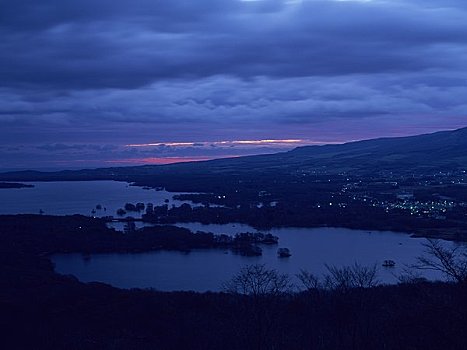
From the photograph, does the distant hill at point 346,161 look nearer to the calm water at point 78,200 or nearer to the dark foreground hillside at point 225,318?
the calm water at point 78,200

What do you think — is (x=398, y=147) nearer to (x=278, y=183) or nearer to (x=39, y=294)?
(x=278, y=183)

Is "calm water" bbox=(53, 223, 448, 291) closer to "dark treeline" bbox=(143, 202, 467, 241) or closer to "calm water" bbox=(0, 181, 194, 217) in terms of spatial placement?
"dark treeline" bbox=(143, 202, 467, 241)

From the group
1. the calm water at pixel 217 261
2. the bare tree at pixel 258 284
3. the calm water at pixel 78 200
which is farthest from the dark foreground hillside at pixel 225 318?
the calm water at pixel 78 200

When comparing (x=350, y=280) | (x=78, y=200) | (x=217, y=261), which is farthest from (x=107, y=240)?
(x=78, y=200)

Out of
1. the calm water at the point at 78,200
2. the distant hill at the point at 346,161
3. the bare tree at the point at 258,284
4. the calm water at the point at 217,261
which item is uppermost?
the distant hill at the point at 346,161

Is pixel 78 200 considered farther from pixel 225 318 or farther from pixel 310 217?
pixel 225 318

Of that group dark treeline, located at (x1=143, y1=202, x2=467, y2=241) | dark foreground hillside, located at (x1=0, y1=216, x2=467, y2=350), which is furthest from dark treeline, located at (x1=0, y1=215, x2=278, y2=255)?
dark foreground hillside, located at (x1=0, y1=216, x2=467, y2=350)
